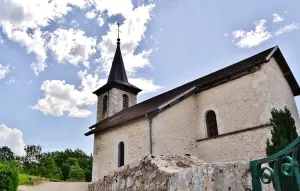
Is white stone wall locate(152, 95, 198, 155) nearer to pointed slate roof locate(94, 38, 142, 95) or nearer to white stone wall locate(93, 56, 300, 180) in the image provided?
white stone wall locate(93, 56, 300, 180)

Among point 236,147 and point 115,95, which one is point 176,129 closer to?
point 236,147

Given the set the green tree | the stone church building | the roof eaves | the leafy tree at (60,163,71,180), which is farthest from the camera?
the leafy tree at (60,163,71,180)

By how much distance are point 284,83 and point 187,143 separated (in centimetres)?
679

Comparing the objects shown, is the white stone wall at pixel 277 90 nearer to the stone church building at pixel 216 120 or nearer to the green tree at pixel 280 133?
the stone church building at pixel 216 120

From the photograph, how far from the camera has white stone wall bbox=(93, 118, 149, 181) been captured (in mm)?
13516

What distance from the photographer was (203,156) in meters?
13.1

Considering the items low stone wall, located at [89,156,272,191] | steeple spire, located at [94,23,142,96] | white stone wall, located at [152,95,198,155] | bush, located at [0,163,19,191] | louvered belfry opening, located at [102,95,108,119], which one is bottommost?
low stone wall, located at [89,156,272,191]

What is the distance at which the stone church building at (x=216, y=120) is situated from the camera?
11875mm

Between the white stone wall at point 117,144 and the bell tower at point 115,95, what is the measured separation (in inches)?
234

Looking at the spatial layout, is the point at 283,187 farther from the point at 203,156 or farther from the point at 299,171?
the point at 203,156

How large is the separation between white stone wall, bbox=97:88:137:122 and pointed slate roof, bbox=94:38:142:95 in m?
0.38

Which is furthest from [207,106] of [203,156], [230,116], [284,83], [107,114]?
[107,114]

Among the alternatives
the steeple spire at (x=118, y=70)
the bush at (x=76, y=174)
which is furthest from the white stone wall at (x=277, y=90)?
the bush at (x=76, y=174)

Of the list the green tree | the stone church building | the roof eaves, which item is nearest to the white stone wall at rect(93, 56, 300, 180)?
the stone church building
